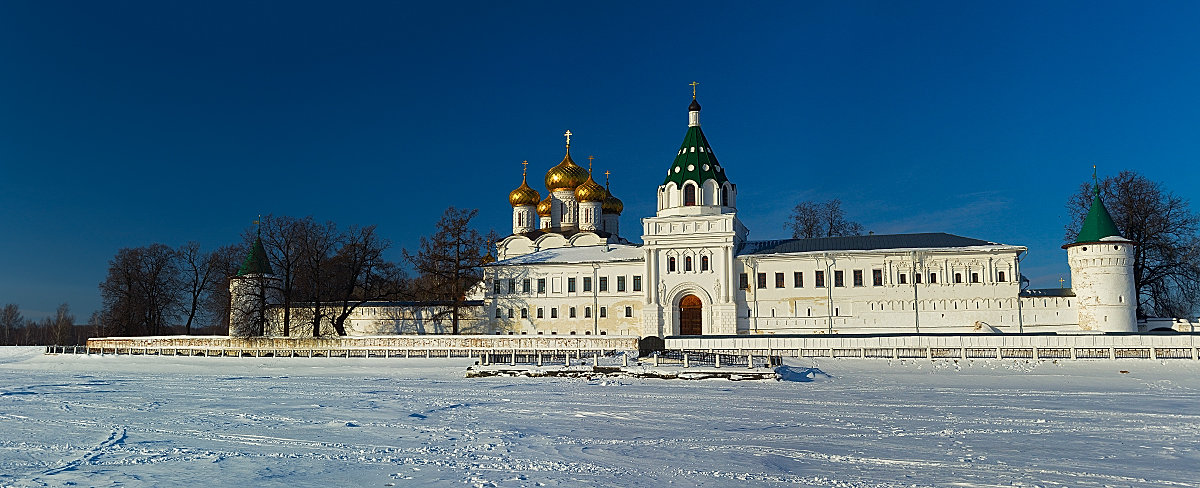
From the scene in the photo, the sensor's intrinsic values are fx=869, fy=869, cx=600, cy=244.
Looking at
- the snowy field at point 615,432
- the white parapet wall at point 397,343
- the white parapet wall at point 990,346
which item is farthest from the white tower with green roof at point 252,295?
the white parapet wall at point 990,346

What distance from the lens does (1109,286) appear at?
3622 cm

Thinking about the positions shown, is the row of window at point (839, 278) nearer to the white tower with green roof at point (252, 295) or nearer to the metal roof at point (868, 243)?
the metal roof at point (868, 243)

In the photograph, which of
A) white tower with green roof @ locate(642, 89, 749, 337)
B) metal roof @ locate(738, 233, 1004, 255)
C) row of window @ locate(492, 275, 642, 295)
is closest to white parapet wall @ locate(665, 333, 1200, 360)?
Result: white tower with green roof @ locate(642, 89, 749, 337)

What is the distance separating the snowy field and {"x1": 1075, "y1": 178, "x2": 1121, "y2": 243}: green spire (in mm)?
12938

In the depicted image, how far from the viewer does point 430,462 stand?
11062 millimetres

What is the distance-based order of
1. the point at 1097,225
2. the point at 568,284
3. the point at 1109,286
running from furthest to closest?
the point at 568,284 < the point at 1097,225 < the point at 1109,286

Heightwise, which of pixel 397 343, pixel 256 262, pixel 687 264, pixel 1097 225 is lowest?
pixel 397 343

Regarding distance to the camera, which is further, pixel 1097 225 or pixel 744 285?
pixel 744 285

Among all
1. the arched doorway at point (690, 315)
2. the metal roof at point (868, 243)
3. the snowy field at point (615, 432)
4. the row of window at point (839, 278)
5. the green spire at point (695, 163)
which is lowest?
the snowy field at point (615, 432)

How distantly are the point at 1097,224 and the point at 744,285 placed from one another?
15.3 meters

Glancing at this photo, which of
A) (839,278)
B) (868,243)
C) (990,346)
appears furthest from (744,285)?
(990,346)

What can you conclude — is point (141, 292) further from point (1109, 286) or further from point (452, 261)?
point (1109, 286)

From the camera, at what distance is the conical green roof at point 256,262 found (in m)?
45.2

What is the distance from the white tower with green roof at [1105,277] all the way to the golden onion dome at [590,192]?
27.8 m
